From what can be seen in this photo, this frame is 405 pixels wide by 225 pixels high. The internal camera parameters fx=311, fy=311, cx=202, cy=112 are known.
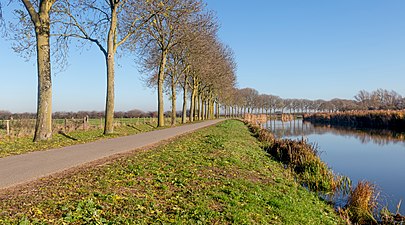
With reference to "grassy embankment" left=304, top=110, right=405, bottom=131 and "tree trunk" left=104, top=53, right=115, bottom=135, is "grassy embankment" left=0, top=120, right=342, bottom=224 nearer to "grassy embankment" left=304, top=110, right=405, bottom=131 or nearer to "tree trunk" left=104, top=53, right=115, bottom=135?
"tree trunk" left=104, top=53, right=115, bottom=135

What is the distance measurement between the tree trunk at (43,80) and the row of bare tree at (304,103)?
67.6 metres

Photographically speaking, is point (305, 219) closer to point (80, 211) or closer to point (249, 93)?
point (80, 211)

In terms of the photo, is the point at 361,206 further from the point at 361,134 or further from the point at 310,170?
the point at 361,134

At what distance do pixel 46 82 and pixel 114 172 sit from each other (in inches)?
341

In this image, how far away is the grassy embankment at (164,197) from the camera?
4.91 meters

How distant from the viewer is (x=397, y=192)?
1066cm

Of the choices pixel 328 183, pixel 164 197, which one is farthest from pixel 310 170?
pixel 164 197

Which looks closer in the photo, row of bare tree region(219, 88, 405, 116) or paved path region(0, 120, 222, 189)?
paved path region(0, 120, 222, 189)

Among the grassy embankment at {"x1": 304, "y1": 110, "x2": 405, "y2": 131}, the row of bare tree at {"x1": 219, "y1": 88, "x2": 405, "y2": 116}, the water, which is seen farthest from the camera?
the row of bare tree at {"x1": 219, "y1": 88, "x2": 405, "y2": 116}

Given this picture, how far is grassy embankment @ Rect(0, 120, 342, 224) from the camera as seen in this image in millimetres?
4906

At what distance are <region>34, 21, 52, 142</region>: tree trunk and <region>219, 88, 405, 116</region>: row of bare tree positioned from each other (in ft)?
222

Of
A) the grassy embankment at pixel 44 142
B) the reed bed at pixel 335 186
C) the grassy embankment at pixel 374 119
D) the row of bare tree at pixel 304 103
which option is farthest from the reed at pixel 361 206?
the row of bare tree at pixel 304 103

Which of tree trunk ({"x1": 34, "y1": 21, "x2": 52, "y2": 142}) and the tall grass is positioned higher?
tree trunk ({"x1": 34, "y1": 21, "x2": 52, "y2": 142})

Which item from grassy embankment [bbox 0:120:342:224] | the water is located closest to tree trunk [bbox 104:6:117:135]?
grassy embankment [bbox 0:120:342:224]
